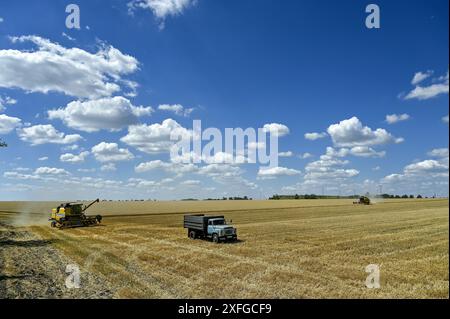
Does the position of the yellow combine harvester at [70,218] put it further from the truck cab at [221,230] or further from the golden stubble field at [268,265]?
the truck cab at [221,230]

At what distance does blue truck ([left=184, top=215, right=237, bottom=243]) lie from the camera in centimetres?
3152

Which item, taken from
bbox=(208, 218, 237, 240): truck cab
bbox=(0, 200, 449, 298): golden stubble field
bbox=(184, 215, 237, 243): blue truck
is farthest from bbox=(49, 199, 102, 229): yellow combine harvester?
bbox=(208, 218, 237, 240): truck cab

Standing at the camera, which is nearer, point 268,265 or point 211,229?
point 268,265

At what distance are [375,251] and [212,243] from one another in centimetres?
1267

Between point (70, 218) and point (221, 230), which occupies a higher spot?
point (221, 230)

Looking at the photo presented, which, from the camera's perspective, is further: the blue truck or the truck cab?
the blue truck

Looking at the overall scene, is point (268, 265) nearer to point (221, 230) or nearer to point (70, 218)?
point (221, 230)

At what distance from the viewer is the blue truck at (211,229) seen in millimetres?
31525

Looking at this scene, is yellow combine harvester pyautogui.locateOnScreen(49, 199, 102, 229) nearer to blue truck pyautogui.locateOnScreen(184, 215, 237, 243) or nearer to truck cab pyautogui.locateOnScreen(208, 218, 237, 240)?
blue truck pyautogui.locateOnScreen(184, 215, 237, 243)

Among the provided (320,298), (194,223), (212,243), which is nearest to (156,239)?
(194,223)

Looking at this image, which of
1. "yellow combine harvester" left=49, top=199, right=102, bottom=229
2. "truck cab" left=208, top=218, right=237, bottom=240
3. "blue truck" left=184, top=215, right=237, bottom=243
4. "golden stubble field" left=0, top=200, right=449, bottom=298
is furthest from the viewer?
"yellow combine harvester" left=49, top=199, right=102, bottom=229

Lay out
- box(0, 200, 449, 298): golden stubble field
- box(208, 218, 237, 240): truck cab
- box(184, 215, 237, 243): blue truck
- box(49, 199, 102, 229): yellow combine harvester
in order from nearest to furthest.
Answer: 1. box(0, 200, 449, 298): golden stubble field
2. box(208, 218, 237, 240): truck cab
3. box(184, 215, 237, 243): blue truck
4. box(49, 199, 102, 229): yellow combine harvester

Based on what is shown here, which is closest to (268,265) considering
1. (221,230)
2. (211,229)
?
(221,230)

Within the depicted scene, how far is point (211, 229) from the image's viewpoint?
32.8 metres
